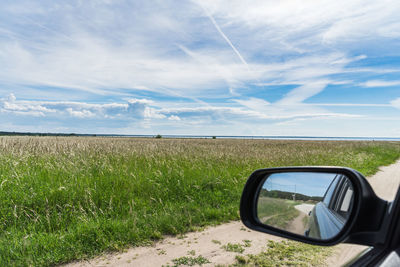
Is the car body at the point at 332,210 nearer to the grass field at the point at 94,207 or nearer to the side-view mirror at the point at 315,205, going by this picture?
the side-view mirror at the point at 315,205

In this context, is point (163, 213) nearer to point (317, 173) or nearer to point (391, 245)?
point (317, 173)

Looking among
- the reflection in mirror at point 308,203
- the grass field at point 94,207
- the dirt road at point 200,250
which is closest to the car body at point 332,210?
the reflection in mirror at point 308,203

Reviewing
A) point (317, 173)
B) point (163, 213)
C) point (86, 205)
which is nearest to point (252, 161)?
point (163, 213)

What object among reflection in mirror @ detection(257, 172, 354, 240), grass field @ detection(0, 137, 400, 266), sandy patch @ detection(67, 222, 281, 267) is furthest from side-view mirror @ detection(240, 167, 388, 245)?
grass field @ detection(0, 137, 400, 266)

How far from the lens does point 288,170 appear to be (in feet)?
7.72

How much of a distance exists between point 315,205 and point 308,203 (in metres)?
0.09

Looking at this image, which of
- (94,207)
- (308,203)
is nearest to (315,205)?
(308,203)

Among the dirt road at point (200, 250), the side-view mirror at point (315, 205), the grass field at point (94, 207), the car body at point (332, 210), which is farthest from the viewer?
the grass field at point (94, 207)

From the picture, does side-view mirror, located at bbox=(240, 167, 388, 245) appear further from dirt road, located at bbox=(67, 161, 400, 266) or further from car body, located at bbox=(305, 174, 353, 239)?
dirt road, located at bbox=(67, 161, 400, 266)

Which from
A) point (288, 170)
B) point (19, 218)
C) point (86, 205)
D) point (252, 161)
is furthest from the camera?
point (252, 161)

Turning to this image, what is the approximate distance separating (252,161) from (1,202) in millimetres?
9766

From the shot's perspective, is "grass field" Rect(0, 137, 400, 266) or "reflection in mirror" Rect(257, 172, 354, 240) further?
"grass field" Rect(0, 137, 400, 266)

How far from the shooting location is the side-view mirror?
1.35m

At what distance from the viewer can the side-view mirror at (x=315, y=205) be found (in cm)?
135
